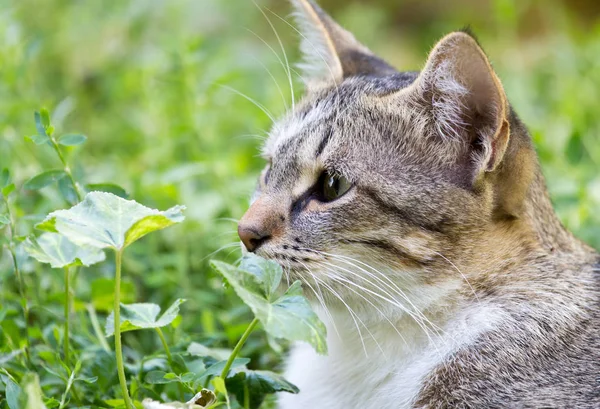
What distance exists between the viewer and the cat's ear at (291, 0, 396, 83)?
3.45 meters

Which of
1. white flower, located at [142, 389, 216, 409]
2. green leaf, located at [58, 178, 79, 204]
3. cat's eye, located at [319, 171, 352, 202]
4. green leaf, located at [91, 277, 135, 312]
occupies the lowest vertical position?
green leaf, located at [91, 277, 135, 312]

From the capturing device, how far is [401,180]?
2.75m

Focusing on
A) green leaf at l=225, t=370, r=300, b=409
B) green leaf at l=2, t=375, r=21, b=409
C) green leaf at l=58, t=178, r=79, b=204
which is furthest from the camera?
green leaf at l=58, t=178, r=79, b=204

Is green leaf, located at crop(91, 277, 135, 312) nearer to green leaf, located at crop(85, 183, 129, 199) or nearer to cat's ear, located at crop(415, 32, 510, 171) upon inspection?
green leaf, located at crop(85, 183, 129, 199)

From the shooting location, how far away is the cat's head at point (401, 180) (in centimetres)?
265

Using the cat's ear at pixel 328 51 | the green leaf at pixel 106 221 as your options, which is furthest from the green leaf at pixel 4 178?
the cat's ear at pixel 328 51

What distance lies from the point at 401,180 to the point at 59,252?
1151 millimetres

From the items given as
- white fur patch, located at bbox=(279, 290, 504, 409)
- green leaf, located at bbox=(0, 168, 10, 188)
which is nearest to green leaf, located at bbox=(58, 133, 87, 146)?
green leaf, located at bbox=(0, 168, 10, 188)

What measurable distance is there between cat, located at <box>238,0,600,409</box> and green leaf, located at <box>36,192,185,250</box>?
1.89 ft

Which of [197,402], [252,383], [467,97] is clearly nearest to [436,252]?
[467,97]

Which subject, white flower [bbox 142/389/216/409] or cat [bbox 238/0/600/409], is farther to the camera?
cat [bbox 238/0/600/409]

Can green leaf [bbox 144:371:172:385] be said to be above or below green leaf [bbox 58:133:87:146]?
below

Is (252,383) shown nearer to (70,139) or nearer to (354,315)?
(354,315)

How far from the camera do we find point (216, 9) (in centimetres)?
782
